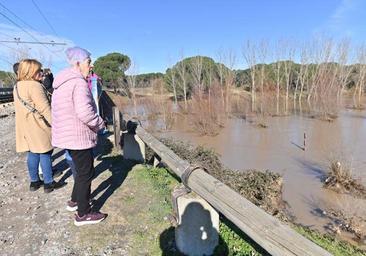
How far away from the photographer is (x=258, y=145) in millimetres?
22562

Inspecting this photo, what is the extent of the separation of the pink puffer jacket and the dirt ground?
1021 millimetres

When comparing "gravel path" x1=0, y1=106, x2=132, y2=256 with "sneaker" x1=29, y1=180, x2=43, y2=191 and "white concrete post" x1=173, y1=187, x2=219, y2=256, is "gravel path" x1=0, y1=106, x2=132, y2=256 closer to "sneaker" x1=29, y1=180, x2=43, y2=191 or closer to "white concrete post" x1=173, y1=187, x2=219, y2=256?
"sneaker" x1=29, y1=180, x2=43, y2=191

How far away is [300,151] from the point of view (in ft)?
66.0

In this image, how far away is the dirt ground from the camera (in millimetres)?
3523

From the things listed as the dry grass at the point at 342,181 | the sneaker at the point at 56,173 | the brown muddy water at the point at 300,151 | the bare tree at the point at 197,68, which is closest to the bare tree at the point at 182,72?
the bare tree at the point at 197,68

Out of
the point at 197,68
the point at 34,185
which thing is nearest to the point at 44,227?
the point at 34,185

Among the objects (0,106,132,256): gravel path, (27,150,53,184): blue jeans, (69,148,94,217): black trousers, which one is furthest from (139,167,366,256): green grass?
(27,150,53,184): blue jeans

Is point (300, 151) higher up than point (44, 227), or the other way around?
point (44, 227)

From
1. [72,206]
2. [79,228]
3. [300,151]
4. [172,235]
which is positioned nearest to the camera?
[172,235]

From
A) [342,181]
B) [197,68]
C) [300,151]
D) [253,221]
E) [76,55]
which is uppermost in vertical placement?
[197,68]

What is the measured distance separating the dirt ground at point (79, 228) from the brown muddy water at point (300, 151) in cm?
597

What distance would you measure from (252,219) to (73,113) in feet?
7.46

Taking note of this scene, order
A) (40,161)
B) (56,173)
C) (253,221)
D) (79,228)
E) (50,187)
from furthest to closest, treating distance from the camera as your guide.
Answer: (56,173) → (50,187) → (40,161) → (79,228) → (253,221)

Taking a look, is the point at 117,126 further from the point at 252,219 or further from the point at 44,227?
A: the point at 252,219
